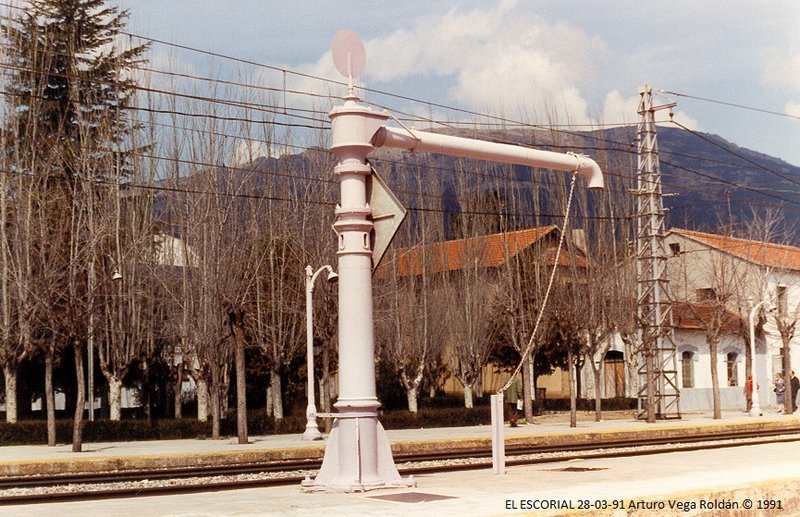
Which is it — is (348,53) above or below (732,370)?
above

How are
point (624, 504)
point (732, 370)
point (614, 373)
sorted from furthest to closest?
point (732, 370) < point (614, 373) < point (624, 504)

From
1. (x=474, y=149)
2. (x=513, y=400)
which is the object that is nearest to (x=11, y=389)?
(x=513, y=400)

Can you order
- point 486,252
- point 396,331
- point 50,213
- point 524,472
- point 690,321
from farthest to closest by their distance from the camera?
point 690,321 → point 486,252 → point 396,331 → point 50,213 → point 524,472

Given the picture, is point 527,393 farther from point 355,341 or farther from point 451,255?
point 355,341

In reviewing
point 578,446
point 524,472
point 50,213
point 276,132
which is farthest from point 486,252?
point 524,472

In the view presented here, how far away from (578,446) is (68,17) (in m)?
31.8

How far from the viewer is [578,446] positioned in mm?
23703

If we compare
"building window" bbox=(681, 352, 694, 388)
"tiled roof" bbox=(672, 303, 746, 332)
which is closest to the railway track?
"tiled roof" bbox=(672, 303, 746, 332)

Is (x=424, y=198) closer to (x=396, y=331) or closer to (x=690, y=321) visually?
(x=396, y=331)

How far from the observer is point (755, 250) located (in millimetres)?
50156

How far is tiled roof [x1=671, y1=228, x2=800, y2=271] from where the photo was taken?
47562mm

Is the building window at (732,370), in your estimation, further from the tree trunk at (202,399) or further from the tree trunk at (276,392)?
the tree trunk at (202,399)

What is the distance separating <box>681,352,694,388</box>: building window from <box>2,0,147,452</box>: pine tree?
93.9 ft

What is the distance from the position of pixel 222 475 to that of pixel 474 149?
8.14m
